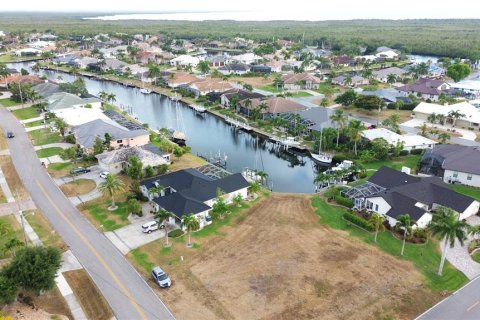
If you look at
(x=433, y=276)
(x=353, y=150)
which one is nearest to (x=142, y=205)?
(x=433, y=276)

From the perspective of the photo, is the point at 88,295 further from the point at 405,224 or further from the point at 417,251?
the point at 417,251

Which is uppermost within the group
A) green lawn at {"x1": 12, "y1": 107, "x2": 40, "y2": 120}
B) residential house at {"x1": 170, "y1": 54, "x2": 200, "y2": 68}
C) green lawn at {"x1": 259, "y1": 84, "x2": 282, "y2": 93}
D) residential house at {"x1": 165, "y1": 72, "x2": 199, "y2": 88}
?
residential house at {"x1": 170, "y1": 54, "x2": 200, "y2": 68}

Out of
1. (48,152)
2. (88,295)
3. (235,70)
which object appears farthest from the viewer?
(235,70)

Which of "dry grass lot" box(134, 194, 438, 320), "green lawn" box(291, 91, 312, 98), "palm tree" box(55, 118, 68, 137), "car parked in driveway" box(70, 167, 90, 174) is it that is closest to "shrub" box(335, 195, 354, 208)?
"dry grass lot" box(134, 194, 438, 320)

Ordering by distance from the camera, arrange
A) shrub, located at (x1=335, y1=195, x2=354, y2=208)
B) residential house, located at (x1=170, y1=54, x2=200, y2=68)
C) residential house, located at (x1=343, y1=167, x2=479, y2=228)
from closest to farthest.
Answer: residential house, located at (x1=343, y1=167, x2=479, y2=228)
shrub, located at (x1=335, y1=195, x2=354, y2=208)
residential house, located at (x1=170, y1=54, x2=200, y2=68)

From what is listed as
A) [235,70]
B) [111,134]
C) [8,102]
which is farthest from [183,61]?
[111,134]

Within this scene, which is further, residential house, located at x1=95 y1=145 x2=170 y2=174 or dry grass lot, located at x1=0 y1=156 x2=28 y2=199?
residential house, located at x1=95 y1=145 x2=170 y2=174

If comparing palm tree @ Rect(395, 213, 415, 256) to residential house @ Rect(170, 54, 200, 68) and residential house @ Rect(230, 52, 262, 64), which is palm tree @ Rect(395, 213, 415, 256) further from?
residential house @ Rect(230, 52, 262, 64)
